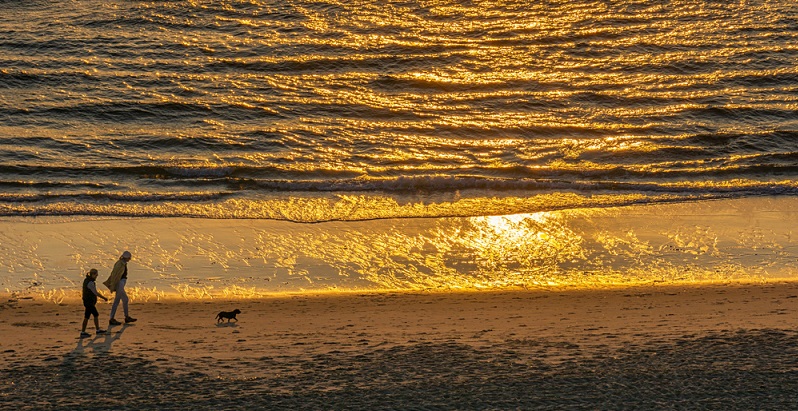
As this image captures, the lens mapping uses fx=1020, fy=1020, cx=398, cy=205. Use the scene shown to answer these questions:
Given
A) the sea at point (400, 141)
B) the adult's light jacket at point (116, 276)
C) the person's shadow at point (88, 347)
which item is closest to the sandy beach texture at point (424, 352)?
the person's shadow at point (88, 347)

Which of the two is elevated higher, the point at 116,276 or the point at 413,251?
the point at 413,251

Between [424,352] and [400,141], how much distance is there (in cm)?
1480

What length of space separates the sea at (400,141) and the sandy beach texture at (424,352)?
117 centimetres

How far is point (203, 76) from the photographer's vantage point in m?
32.8

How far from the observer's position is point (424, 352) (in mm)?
13734

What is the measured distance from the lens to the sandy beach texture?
12.2 m

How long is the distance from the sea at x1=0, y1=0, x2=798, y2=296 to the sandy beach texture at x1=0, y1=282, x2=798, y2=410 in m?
1.17

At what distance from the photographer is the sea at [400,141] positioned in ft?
60.0

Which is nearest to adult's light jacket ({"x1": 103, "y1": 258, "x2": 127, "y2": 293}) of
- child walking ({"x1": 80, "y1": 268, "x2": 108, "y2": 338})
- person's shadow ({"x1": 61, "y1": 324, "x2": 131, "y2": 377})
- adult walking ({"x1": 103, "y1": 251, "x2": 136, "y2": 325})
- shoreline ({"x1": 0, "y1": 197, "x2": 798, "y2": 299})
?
adult walking ({"x1": 103, "y1": 251, "x2": 136, "y2": 325})

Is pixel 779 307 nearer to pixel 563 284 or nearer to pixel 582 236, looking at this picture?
pixel 563 284

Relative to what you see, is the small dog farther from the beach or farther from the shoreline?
the shoreline

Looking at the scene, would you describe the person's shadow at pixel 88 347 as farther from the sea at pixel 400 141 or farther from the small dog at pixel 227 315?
the sea at pixel 400 141

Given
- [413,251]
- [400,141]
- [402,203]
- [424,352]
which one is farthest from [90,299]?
[400,141]

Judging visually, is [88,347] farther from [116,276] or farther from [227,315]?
[227,315]
